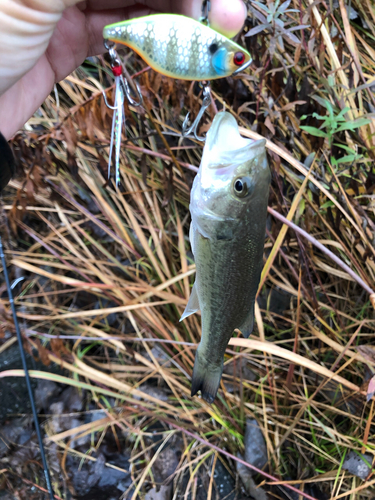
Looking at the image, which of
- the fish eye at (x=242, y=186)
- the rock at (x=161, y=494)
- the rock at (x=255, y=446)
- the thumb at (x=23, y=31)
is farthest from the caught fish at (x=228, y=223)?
the rock at (x=161, y=494)

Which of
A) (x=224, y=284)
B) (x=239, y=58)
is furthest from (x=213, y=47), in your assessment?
(x=224, y=284)

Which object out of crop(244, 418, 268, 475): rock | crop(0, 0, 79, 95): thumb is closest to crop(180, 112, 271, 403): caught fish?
crop(0, 0, 79, 95): thumb

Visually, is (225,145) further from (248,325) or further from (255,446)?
(255,446)

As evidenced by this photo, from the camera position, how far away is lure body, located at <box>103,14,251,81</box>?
0.77 meters

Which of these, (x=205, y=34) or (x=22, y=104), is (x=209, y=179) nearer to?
(x=205, y=34)

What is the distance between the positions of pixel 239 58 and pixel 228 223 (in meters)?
0.37

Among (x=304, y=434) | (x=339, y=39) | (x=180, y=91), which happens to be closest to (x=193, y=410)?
(x=304, y=434)

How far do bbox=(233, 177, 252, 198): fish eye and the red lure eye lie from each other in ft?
0.83

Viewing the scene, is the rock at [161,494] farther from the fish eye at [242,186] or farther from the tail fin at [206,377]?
the fish eye at [242,186]

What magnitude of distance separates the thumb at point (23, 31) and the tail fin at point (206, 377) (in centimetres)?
93

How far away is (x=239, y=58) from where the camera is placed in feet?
2.50

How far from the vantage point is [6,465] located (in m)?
1.99

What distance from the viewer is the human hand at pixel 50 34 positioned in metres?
0.79

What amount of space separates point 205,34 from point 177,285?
4.74ft
